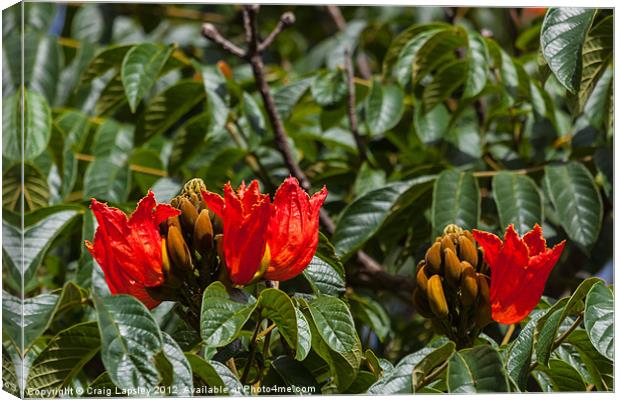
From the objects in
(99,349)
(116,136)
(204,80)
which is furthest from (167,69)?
(99,349)

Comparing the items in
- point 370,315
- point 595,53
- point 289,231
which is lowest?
point 370,315

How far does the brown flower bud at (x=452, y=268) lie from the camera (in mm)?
1780

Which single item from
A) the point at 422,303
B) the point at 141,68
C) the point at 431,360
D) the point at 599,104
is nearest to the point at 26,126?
the point at 141,68

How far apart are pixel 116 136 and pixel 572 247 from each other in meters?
1.19

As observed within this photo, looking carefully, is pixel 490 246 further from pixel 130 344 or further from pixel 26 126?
pixel 26 126

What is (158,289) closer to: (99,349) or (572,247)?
(99,349)

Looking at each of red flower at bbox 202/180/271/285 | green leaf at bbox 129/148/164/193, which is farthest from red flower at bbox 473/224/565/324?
green leaf at bbox 129/148/164/193

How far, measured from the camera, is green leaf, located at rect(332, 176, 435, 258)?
228 cm

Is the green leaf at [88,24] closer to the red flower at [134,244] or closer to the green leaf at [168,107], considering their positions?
the green leaf at [168,107]

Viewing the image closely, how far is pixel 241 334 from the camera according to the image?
70.1 inches

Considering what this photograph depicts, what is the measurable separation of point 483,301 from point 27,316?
77 cm

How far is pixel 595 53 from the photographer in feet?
6.77

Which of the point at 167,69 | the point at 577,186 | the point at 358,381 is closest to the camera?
the point at 358,381

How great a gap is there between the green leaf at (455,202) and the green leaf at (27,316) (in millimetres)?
785
